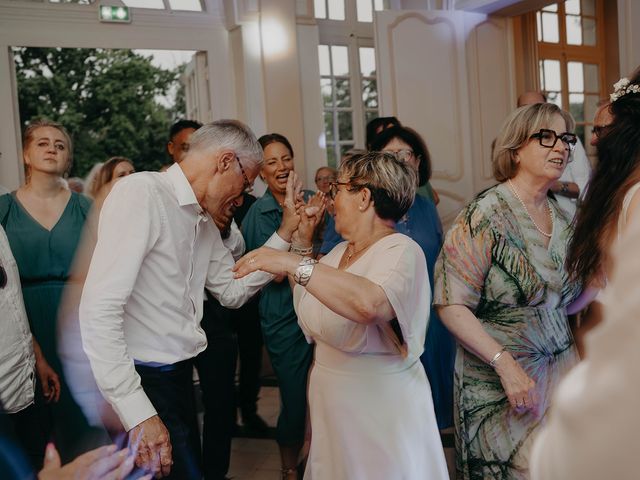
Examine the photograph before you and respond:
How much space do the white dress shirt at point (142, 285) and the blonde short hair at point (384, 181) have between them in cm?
51

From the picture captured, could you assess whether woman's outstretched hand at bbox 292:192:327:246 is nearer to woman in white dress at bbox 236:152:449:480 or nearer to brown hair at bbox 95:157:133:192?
woman in white dress at bbox 236:152:449:480

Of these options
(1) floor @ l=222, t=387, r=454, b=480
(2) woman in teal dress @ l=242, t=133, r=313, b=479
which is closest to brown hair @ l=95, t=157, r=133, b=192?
(2) woman in teal dress @ l=242, t=133, r=313, b=479

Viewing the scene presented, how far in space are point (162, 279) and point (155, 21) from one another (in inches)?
173

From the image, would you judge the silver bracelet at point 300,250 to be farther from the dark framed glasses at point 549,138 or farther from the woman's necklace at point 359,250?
the dark framed glasses at point 549,138

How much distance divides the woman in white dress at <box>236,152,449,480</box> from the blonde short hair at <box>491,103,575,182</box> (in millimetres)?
364

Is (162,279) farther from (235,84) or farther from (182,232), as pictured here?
(235,84)

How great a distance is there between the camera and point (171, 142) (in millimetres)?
4734

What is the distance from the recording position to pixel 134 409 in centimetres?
193

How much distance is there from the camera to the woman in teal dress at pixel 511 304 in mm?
2260

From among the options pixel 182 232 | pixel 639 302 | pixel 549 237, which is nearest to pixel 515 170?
pixel 549 237

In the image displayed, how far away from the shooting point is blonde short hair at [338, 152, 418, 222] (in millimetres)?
2246

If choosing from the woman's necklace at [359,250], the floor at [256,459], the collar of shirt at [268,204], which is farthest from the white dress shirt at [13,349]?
the floor at [256,459]

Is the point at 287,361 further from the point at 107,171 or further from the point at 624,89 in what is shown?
the point at 624,89

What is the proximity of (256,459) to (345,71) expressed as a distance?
13.3ft
